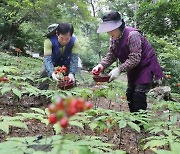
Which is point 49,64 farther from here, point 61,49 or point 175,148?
point 175,148

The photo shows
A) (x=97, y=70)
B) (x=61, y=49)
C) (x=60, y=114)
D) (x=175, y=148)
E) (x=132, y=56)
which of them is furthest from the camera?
(x=61, y=49)

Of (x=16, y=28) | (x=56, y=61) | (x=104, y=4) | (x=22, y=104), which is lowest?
(x=22, y=104)

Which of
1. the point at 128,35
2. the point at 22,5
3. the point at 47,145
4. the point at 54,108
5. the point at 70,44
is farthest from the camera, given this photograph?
the point at 22,5

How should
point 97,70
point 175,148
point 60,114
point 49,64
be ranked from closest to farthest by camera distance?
1. point 60,114
2. point 175,148
3. point 97,70
4. point 49,64

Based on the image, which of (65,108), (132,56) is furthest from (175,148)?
(132,56)

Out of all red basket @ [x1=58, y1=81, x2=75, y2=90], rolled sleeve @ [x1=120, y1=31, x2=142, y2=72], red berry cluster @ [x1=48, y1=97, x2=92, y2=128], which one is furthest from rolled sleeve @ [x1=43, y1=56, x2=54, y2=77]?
red berry cluster @ [x1=48, y1=97, x2=92, y2=128]

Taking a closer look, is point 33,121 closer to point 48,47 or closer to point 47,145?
point 48,47

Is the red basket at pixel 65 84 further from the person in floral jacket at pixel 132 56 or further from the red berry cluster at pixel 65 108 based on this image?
the red berry cluster at pixel 65 108

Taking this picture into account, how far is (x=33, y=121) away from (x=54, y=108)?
10.2 feet

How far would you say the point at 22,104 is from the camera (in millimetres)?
4199

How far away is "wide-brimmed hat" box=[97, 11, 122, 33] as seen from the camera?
10.00ft

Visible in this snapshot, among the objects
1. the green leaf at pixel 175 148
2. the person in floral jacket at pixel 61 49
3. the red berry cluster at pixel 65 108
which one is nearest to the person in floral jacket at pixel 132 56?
the person in floral jacket at pixel 61 49

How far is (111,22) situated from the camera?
309 cm

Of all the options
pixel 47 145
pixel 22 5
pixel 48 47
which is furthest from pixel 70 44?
pixel 22 5
